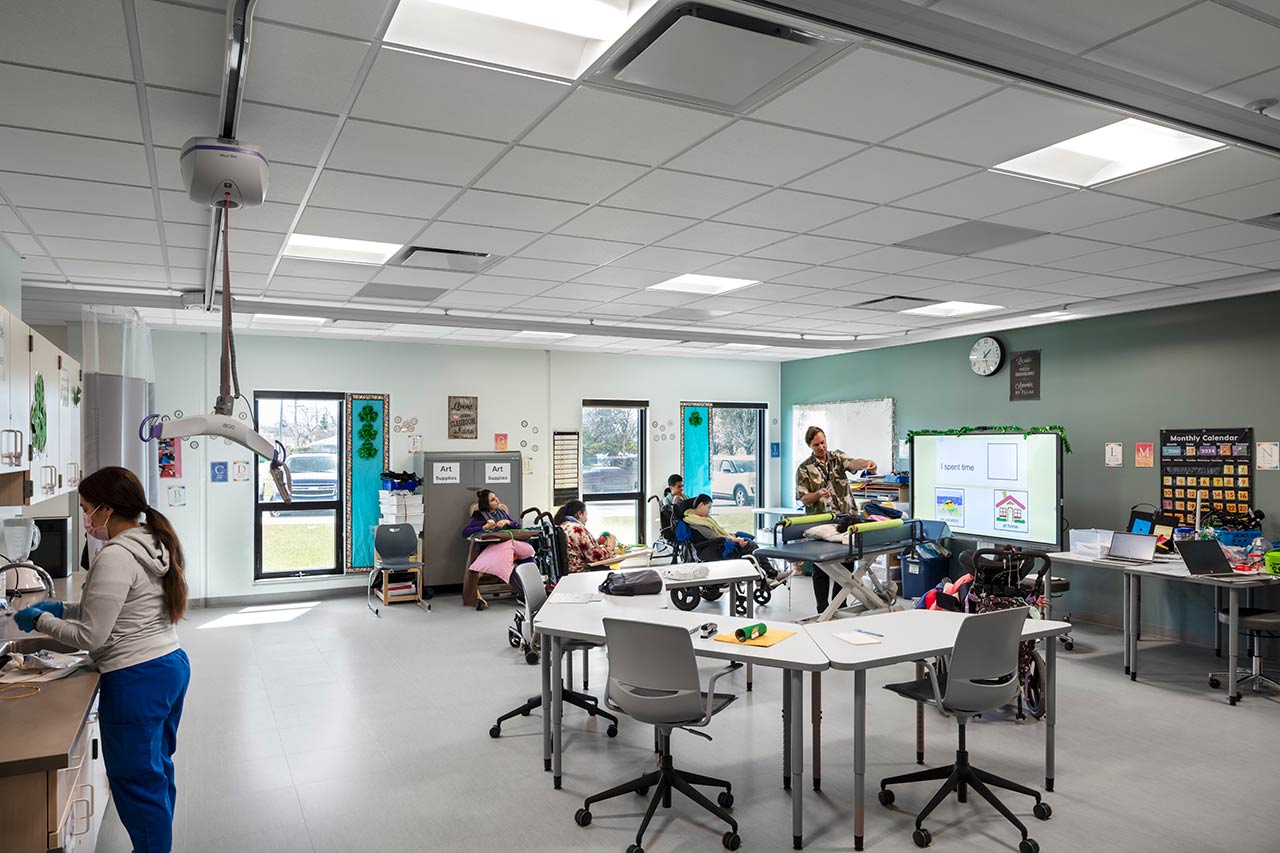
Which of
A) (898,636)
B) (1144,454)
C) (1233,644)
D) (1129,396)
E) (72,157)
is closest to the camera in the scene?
(72,157)

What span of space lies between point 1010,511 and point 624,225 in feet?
17.1

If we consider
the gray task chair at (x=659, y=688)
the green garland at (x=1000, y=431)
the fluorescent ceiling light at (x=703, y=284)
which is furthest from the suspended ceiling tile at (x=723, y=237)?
the green garland at (x=1000, y=431)

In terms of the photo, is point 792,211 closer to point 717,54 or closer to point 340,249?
point 717,54

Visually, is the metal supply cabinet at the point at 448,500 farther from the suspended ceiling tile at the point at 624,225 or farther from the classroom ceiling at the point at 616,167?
the suspended ceiling tile at the point at 624,225

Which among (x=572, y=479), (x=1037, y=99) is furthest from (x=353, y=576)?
(x=1037, y=99)

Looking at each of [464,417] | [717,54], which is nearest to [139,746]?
[717,54]

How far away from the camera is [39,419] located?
391 cm

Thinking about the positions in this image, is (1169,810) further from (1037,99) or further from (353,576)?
(353,576)

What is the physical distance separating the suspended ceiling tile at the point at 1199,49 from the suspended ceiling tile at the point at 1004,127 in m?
0.25

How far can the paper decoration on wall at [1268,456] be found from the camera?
628 cm

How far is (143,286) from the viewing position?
5.98 metres

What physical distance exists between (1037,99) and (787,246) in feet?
7.03

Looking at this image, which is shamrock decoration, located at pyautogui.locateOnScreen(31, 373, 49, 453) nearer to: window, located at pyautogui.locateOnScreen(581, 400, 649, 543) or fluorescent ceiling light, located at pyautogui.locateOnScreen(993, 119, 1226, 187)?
fluorescent ceiling light, located at pyautogui.locateOnScreen(993, 119, 1226, 187)

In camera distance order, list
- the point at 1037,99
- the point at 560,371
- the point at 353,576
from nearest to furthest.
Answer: the point at 1037,99, the point at 353,576, the point at 560,371
